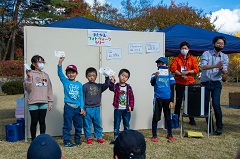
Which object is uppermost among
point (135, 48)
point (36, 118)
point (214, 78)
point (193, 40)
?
point (193, 40)

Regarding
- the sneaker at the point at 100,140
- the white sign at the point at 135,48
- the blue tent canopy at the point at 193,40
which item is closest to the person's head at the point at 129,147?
the sneaker at the point at 100,140

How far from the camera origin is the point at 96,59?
575 centimetres

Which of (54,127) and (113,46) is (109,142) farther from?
(113,46)

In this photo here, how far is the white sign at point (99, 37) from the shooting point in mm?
5668

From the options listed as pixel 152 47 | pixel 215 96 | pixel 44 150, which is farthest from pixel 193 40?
pixel 44 150

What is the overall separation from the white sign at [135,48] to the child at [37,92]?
1818 millimetres

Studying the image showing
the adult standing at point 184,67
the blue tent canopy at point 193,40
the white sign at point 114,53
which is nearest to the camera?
the white sign at point 114,53

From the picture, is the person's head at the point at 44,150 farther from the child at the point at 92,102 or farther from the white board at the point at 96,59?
the white board at the point at 96,59

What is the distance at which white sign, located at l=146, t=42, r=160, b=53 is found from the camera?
238 inches

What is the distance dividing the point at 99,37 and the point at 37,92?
1649mm

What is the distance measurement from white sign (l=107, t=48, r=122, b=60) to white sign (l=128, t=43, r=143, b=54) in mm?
207

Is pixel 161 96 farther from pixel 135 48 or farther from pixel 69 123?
pixel 69 123

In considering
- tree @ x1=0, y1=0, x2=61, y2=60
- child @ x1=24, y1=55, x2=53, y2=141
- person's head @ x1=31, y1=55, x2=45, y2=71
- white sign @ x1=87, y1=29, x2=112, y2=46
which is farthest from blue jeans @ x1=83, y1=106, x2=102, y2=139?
tree @ x1=0, y1=0, x2=61, y2=60

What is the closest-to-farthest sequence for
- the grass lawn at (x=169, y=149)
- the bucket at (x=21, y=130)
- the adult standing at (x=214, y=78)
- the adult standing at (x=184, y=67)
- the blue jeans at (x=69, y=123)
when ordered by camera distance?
1. the grass lawn at (x=169, y=149)
2. the blue jeans at (x=69, y=123)
3. the bucket at (x=21, y=130)
4. the adult standing at (x=214, y=78)
5. the adult standing at (x=184, y=67)
